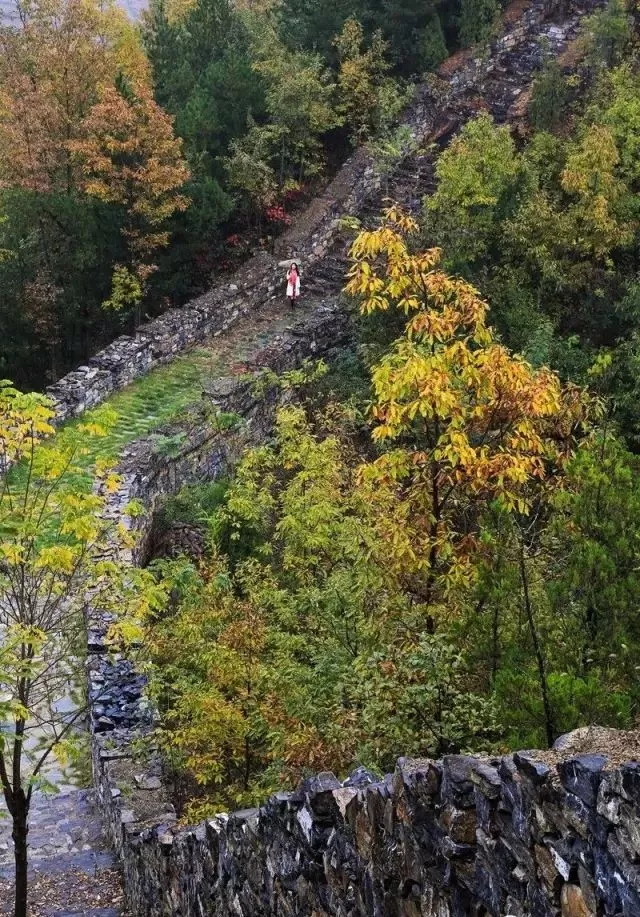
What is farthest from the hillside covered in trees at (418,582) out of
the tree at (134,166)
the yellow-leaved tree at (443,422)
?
the tree at (134,166)

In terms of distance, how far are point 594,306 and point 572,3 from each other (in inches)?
644

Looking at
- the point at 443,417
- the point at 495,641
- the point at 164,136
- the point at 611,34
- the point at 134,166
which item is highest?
the point at 611,34

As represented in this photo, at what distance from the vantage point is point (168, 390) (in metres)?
22.5

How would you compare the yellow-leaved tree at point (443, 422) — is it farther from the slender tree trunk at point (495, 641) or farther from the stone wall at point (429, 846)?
the stone wall at point (429, 846)

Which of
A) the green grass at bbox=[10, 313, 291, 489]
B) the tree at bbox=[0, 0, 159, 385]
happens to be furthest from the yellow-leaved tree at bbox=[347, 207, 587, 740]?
the tree at bbox=[0, 0, 159, 385]

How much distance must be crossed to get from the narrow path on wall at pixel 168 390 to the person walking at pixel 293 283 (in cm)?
31

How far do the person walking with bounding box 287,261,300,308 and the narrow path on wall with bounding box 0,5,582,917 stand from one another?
12.1 inches

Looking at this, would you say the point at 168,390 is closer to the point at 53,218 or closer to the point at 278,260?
the point at 53,218

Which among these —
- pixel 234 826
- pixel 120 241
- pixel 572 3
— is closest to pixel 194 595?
pixel 234 826

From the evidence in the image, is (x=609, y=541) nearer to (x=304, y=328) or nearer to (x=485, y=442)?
(x=485, y=442)

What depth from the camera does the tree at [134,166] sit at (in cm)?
2422

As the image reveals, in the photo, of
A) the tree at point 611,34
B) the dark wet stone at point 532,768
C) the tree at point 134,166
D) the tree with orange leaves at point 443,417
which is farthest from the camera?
the tree at point 611,34

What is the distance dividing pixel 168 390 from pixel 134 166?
6.44 metres

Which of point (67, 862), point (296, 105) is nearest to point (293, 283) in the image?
point (296, 105)
